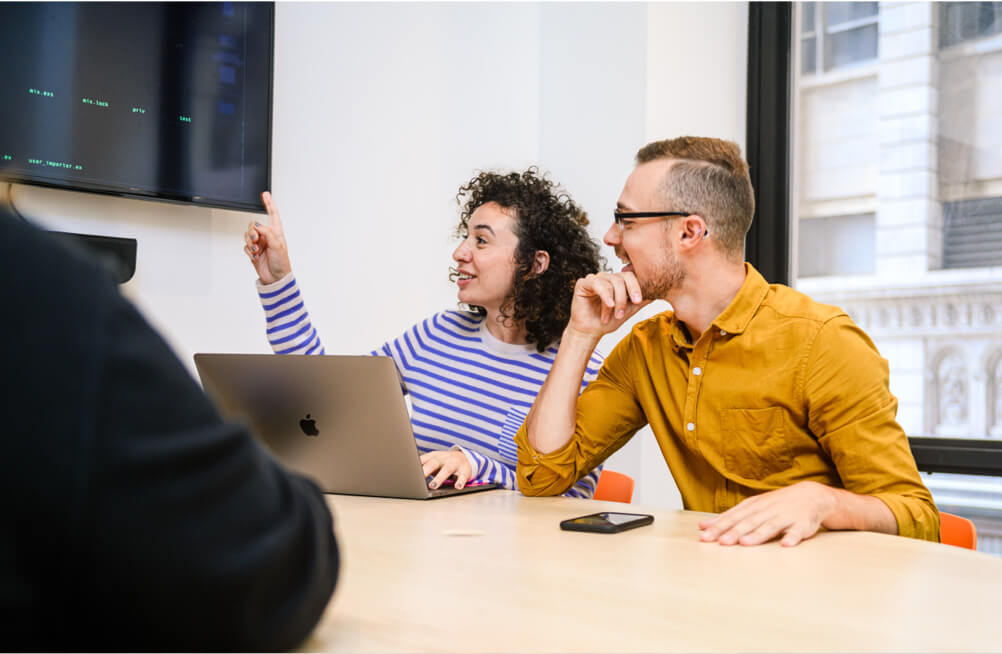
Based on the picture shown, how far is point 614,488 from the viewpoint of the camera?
6.49ft

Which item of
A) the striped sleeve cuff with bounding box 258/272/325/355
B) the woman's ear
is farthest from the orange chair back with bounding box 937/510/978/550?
the striped sleeve cuff with bounding box 258/272/325/355

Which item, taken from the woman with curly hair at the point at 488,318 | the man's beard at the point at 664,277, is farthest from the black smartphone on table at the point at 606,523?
the woman with curly hair at the point at 488,318

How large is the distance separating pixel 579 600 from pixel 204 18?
202 cm

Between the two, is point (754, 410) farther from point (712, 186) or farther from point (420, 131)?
point (420, 131)

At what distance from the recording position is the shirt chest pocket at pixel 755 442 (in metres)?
1.54

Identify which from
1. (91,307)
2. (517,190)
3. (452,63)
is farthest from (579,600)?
(452,63)

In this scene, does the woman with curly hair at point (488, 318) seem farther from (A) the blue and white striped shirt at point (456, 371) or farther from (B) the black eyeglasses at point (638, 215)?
(B) the black eyeglasses at point (638, 215)

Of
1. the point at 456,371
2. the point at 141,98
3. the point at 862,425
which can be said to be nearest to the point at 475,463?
the point at 456,371

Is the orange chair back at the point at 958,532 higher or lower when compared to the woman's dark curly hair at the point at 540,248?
lower

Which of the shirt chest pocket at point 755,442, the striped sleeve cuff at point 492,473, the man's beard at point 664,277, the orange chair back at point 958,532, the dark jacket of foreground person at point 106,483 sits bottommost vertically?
the orange chair back at point 958,532

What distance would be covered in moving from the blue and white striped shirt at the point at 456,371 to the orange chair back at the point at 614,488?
3cm

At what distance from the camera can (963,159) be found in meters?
2.64

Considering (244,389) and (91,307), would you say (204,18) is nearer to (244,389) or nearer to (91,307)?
(244,389)

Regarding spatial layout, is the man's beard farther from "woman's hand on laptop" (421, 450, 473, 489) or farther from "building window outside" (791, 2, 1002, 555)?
"building window outside" (791, 2, 1002, 555)
